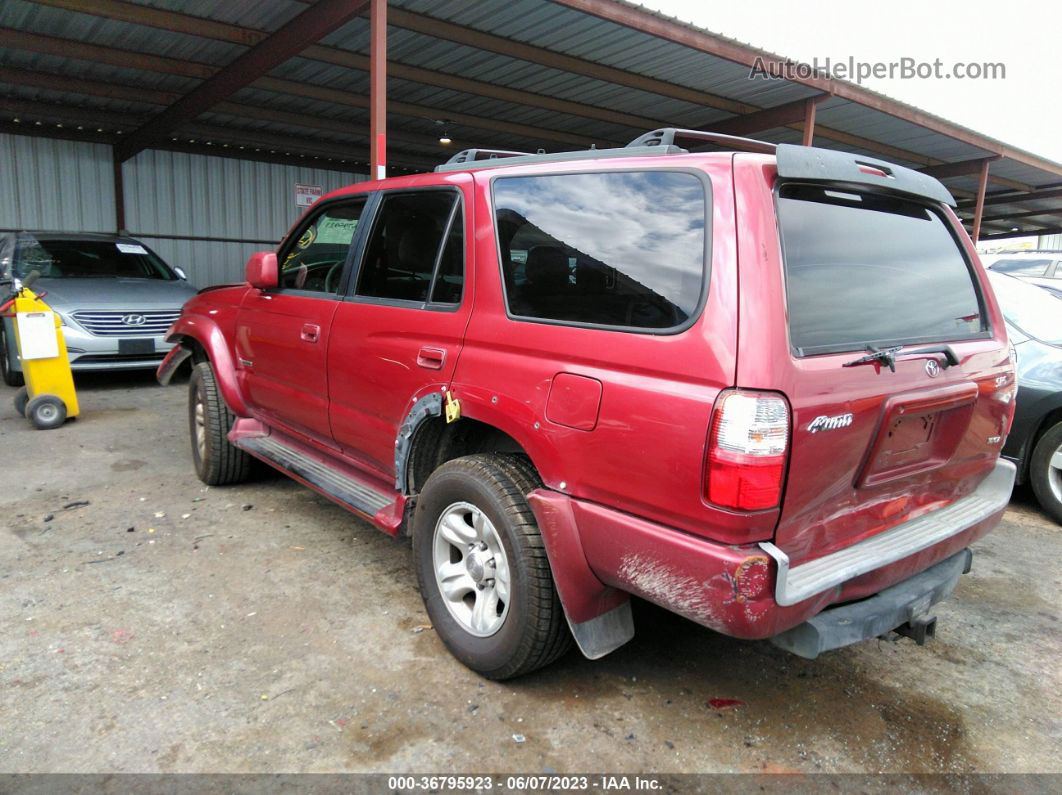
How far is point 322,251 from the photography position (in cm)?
377

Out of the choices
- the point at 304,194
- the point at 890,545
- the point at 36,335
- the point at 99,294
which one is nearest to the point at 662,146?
the point at 890,545

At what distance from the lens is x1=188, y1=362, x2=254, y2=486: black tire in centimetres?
447

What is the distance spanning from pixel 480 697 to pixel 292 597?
117cm

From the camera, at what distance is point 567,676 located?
271 centimetres

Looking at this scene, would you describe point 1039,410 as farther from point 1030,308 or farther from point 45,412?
point 45,412

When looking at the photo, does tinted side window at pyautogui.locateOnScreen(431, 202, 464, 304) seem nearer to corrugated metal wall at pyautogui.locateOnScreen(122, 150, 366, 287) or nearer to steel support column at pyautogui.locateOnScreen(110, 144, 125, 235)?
steel support column at pyautogui.locateOnScreen(110, 144, 125, 235)

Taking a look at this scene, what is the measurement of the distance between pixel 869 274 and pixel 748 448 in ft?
2.92

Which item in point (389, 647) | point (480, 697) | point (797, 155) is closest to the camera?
point (797, 155)

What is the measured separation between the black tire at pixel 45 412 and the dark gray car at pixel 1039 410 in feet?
24.0

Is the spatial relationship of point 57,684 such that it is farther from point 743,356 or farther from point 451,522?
point 743,356

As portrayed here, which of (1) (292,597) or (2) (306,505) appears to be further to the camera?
(2) (306,505)

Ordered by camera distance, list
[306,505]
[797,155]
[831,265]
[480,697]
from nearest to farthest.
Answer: [797,155] → [831,265] → [480,697] → [306,505]

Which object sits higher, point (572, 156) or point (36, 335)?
point (572, 156)

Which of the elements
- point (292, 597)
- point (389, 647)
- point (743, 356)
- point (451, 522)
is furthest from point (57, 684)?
point (743, 356)
